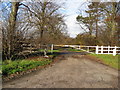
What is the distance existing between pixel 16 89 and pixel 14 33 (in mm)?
5740

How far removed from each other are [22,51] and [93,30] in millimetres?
31160

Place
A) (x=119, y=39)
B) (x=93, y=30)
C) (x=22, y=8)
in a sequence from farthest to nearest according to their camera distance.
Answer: (x=93, y=30) → (x=119, y=39) → (x=22, y=8)

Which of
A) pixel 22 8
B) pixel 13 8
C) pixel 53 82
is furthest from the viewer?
pixel 22 8

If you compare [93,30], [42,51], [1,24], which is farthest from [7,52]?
[93,30]

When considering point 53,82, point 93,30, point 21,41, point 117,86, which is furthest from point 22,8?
point 93,30

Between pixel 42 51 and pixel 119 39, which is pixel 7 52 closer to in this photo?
pixel 42 51

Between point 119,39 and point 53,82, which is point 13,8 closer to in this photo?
point 53,82

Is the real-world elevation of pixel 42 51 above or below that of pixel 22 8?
below

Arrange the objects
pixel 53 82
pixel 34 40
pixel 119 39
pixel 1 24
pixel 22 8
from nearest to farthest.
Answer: pixel 53 82
pixel 1 24
pixel 34 40
pixel 22 8
pixel 119 39

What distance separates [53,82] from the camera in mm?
5715

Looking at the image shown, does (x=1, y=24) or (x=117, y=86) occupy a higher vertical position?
(x=1, y=24)

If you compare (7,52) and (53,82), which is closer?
(53,82)

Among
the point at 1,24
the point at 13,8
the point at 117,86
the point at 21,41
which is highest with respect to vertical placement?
the point at 13,8

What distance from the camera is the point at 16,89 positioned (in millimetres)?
4828
